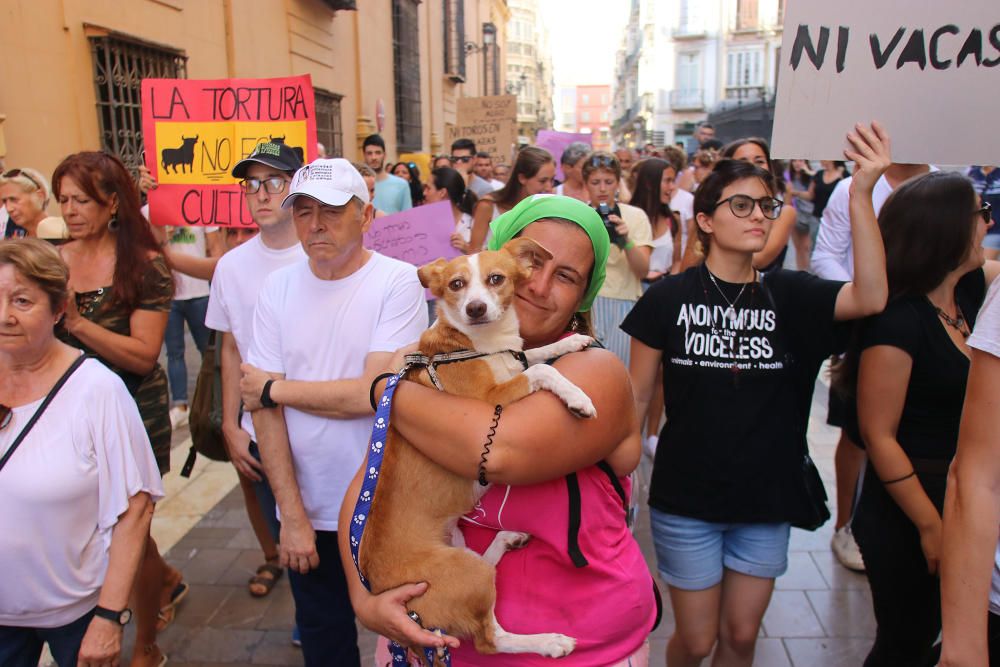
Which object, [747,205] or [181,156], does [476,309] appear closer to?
[747,205]

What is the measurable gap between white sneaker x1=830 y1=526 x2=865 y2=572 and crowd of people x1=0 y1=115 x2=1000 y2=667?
150 cm

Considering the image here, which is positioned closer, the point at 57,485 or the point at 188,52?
the point at 57,485

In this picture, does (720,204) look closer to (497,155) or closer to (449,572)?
(449,572)

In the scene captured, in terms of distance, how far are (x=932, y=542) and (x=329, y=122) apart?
14.3 meters

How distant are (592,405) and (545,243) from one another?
0.53 meters

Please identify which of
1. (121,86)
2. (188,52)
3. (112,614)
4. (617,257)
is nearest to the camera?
(112,614)

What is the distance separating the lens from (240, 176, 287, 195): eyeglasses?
10.9 feet

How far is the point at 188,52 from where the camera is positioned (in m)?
9.45

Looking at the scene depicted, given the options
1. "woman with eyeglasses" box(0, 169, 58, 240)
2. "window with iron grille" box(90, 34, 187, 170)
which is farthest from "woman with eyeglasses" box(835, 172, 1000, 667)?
"window with iron grille" box(90, 34, 187, 170)

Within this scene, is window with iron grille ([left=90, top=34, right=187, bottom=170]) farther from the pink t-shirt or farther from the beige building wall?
the pink t-shirt

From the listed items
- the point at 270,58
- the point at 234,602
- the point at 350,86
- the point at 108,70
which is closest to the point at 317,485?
the point at 234,602

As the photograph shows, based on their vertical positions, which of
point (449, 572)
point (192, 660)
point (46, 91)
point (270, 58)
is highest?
point (270, 58)

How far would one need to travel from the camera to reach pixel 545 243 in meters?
2.04

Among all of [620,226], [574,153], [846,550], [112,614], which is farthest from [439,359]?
[574,153]
